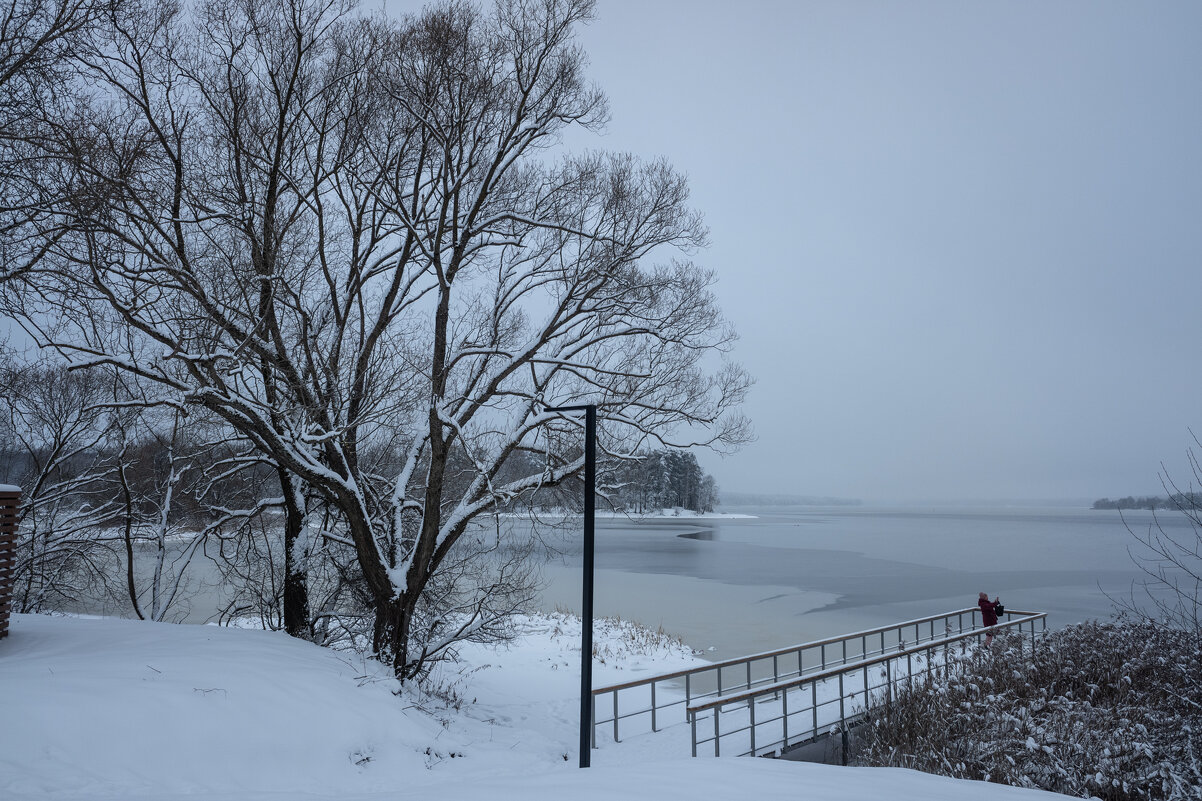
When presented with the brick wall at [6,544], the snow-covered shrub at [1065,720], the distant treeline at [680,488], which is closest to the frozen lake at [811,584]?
the distant treeline at [680,488]

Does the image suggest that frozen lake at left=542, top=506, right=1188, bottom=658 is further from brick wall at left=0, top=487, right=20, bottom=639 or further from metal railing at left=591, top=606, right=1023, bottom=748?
brick wall at left=0, top=487, right=20, bottom=639

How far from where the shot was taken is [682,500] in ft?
326

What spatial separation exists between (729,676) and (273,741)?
12.7m

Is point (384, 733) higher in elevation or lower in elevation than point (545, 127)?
lower

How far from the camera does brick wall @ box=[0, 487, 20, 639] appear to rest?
8883mm

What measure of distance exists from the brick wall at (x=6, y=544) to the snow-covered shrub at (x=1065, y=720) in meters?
10.6

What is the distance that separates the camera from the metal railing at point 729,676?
472 inches

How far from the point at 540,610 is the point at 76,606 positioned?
13424 mm

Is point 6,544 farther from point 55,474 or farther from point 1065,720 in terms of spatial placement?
point 1065,720

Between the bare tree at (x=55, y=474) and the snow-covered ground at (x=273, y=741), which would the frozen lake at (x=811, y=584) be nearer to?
the snow-covered ground at (x=273, y=741)

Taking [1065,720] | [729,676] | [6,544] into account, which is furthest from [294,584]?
[1065,720]

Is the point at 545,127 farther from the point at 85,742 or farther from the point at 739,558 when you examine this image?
the point at 739,558

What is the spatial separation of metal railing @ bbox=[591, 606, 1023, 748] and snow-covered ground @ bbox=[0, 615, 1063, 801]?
3.34 feet

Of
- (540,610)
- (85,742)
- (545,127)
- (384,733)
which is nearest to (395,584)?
(384,733)
